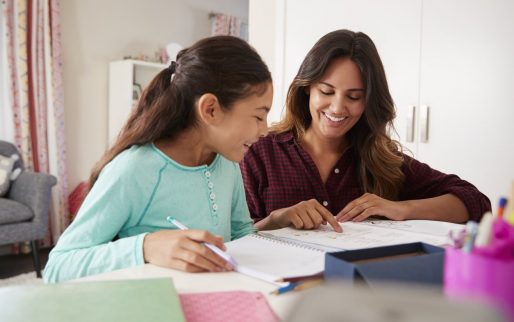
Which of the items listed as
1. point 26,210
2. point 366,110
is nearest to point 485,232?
point 366,110

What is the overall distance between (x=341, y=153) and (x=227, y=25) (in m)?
4.02

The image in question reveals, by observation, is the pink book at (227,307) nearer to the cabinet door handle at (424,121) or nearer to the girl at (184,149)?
the girl at (184,149)

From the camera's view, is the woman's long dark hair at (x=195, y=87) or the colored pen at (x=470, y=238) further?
the woman's long dark hair at (x=195, y=87)

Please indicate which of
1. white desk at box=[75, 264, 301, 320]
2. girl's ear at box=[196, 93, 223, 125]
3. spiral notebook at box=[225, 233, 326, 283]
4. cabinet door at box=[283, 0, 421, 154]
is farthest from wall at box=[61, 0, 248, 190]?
white desk at box=[75, 264, 301, 320]

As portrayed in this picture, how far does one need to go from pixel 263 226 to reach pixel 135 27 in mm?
3916

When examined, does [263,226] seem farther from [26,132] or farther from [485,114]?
[26,132]

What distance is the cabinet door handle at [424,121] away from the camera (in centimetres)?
245

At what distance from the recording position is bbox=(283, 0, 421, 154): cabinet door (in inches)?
98.2

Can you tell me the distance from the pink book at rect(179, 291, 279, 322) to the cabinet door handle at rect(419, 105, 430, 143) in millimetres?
2005

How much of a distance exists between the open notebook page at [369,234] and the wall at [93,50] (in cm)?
370

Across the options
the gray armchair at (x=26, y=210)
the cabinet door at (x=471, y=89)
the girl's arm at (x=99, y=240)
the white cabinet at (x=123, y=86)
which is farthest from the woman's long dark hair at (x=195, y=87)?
the white cabinet at (x=123, y=86)

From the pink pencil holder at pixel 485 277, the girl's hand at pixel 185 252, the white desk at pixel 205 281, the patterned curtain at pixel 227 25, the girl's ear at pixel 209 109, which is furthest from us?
the patterned curtain at pixel 227 25

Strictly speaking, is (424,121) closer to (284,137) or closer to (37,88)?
(284,137)

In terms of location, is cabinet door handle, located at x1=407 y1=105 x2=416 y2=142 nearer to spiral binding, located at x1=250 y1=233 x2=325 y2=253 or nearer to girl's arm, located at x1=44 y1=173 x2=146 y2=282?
spiral binding, located at x1=250 y1=233 x2=325 y2=253
